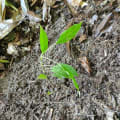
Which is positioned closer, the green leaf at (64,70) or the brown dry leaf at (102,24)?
the green leaf at (64,70)

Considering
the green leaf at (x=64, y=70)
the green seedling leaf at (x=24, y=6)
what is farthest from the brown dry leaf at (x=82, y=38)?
the green seedling leaf at (x=24, y=6)

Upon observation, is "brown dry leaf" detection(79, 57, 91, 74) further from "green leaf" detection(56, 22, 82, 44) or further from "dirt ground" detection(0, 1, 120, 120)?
"green leaf" detection(56, 22, 82, 44)

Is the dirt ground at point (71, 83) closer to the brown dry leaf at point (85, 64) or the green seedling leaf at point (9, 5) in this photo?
the brown dry leaf at point (85, 64)

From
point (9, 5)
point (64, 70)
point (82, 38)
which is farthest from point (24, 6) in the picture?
point (64, 70)

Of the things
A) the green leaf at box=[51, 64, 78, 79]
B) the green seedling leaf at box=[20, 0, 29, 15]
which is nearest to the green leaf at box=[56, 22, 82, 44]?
the green leaf at box=[51, 64, 78, 79]

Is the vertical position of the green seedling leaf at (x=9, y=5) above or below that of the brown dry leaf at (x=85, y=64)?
above

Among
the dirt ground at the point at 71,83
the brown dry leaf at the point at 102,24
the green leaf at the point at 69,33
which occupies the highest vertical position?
the brown dry leaf at the point at 102,24

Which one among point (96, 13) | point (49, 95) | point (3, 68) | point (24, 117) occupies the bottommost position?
point (24, 117)

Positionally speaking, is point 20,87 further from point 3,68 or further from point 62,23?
point 62,23

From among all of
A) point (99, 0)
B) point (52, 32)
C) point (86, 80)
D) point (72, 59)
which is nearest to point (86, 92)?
point (86, 80)
